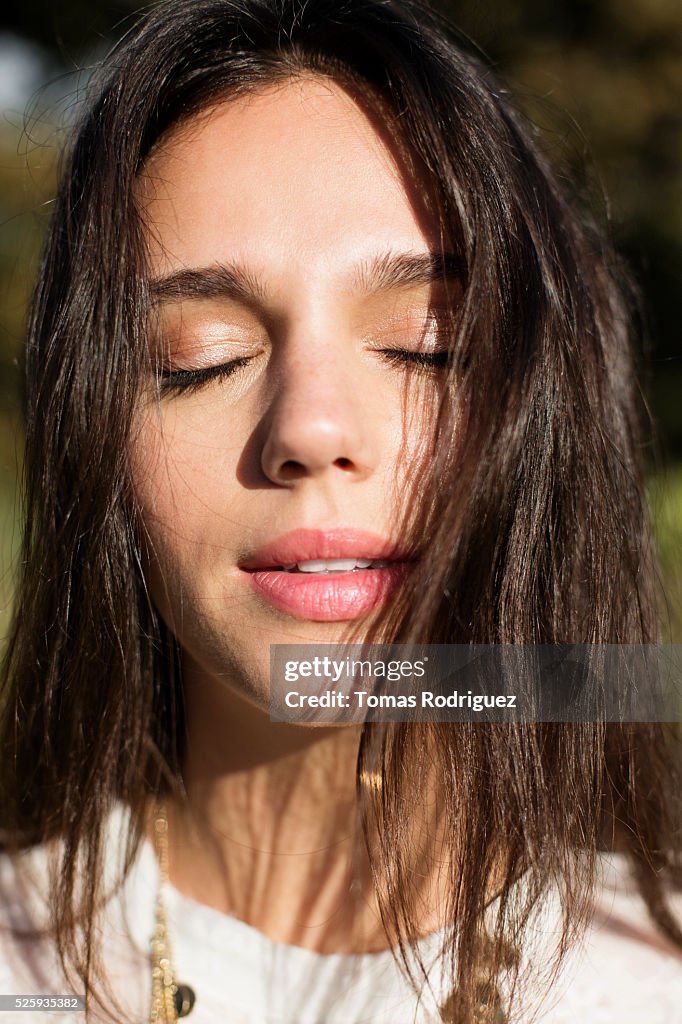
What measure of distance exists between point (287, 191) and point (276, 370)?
0.68 feet

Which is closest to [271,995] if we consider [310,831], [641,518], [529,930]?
[310,831]

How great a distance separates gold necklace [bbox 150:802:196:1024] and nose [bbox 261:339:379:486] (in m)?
0.63

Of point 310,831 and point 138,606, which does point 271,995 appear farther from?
point 138,606

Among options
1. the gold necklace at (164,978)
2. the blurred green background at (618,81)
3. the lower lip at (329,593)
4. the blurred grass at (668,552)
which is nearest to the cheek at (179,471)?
the lower lip at (329,593)

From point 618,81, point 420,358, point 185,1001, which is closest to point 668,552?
point 420,358

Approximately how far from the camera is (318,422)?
2.96 ft

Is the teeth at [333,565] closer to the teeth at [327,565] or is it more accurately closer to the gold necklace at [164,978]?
the teeth at [327,565]

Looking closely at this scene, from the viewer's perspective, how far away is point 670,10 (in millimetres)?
3180

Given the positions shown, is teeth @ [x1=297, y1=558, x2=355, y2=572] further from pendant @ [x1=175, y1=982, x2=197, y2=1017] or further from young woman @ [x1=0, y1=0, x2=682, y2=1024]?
pendant @ [x1=175, y1=982, x2=197, y2=1017]

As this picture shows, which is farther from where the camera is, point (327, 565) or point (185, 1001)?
point (185, 1001)

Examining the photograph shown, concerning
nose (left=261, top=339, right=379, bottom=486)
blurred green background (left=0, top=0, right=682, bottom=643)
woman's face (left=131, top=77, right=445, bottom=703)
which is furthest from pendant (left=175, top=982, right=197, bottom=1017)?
blurred green background (left=0, top=0, right=682, bottom=643)

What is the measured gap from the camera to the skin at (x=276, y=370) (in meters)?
0.94

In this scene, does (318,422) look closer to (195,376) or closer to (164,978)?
(195,376)

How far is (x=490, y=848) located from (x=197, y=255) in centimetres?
79
